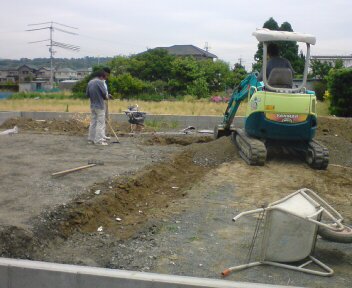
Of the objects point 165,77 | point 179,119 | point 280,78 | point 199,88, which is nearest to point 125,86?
point 199,88

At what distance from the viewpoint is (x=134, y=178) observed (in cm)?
803

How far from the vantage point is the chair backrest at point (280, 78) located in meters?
9.65

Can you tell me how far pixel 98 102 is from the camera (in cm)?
1166

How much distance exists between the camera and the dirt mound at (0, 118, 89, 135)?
52.2ft

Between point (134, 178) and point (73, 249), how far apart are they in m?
2.95

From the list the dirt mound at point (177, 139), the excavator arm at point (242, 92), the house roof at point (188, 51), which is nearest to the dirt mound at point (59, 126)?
the dirt mound at point (177, 139)

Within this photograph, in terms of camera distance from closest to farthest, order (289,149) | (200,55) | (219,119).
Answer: (289,149) → (219,119) → (200,55)

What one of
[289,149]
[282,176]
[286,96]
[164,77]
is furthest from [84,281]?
[164,77]

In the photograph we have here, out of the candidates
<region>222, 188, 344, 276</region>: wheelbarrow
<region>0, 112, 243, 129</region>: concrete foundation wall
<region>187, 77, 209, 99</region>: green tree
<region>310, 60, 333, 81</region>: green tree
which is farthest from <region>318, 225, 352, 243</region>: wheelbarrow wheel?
<region>310, 60, 333, 81</region>: green tree

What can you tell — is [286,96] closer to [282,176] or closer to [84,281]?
[282,176]

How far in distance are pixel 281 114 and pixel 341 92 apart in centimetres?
1208

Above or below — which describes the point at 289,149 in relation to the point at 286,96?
below

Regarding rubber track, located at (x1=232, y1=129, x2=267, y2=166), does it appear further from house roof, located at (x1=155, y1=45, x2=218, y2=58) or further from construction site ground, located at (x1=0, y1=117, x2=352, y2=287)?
house roof, located at (x1=155, y1=45, x2=218, y2=58)

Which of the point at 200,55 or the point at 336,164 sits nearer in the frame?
the point at 336,164
